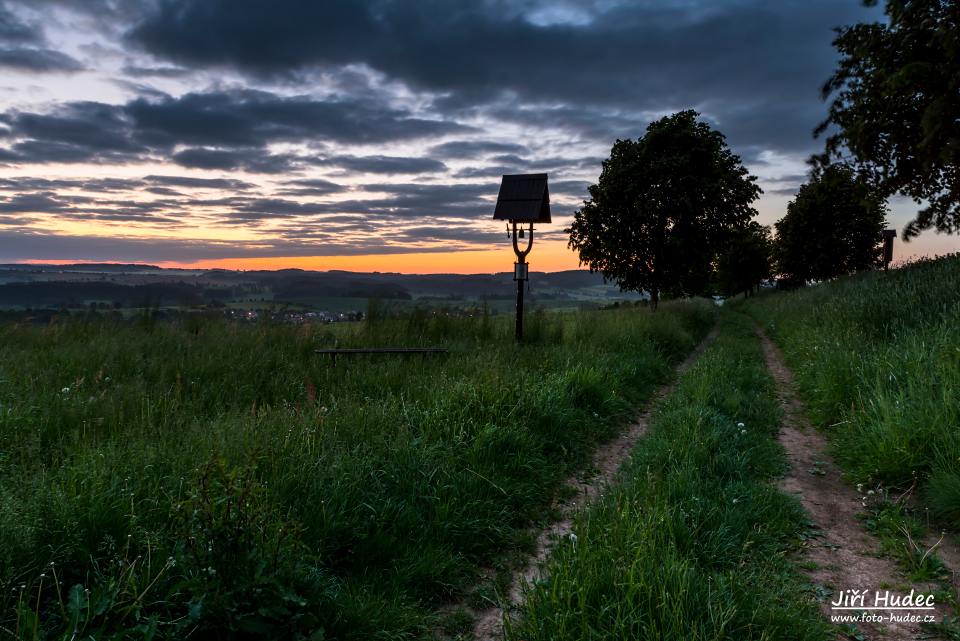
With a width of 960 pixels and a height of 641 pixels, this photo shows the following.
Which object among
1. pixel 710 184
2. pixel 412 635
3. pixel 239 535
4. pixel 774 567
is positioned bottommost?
pixel 412 635

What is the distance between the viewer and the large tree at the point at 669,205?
21.9 metres

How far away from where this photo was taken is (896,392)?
6.23 m

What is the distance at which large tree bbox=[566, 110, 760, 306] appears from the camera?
21.9 metres

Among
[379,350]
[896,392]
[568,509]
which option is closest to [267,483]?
[568,509]

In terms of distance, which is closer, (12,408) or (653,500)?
(653,500)

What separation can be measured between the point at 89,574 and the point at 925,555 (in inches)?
220

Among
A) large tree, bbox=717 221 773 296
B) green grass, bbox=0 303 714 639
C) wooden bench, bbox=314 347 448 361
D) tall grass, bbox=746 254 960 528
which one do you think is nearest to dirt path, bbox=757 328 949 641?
tall grass, bbox=746 254 960 528

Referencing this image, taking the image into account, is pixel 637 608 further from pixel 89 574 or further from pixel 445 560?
pixel 89 574

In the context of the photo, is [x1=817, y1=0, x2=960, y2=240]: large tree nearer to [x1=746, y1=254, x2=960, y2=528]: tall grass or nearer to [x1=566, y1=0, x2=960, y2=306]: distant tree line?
[x1=566, y1=0, x2=960, y2=306]: distant tree line

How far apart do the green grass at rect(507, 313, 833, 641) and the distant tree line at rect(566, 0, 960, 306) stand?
1319cm

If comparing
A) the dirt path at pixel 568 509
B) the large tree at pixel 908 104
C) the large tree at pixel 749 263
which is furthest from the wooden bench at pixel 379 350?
the large tree at pixel 749 263

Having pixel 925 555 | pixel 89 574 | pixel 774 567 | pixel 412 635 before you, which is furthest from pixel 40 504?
pixel 925 555

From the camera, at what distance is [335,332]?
12.0 metres

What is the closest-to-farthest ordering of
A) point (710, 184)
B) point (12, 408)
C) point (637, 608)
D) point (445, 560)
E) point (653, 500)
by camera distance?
point (637, 608)
point (445, 560)
point (653, 500)
point (12, 408)
point (710, 184)
